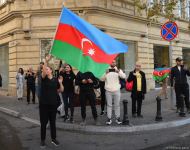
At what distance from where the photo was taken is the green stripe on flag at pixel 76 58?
8242 mm

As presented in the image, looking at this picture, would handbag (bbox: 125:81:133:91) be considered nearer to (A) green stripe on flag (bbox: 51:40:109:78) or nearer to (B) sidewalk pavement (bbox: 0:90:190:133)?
(B) sidewalk pavement (bbox: 0:90:190:133)

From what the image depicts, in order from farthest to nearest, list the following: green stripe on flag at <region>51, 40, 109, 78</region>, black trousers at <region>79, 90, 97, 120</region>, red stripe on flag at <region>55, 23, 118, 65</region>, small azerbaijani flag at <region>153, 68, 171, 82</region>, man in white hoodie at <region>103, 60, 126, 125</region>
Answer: small azerbaijani flag at <region>153, 68, 171, 82</region>, man in white hoodie at <region>103, 60, 126, 125</region>, black trousers at <region>79, 90, 97, 120</region>, red stripe on flag at <region>55, 23, 118, 65</region>, green stripe on flag at <region>51, 40, 109, 78</region>

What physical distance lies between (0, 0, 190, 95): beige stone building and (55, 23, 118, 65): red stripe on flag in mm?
8609

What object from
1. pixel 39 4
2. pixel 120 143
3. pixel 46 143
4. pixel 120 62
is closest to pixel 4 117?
pixel 46 143

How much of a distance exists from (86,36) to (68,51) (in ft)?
1.99

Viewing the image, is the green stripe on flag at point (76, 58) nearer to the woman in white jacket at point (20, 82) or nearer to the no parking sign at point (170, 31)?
the no parking sign at point (170, 31)

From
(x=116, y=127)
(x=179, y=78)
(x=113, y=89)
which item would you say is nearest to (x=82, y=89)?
(x=113, y=89)

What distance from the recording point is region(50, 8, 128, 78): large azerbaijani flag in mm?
8281

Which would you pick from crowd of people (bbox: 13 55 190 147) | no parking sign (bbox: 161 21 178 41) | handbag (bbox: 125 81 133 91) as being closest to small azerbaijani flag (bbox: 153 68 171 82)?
no parking sign (bbox: 161 21 178 41)

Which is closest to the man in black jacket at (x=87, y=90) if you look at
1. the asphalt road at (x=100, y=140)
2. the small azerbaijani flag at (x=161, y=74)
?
the asphalt road at (x=100, y=140)

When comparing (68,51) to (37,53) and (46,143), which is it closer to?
(46,143)

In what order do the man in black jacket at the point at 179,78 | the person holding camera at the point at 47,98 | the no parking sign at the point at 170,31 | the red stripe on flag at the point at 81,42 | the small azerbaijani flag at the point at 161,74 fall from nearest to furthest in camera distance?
the person holding camera at the point at 47,98, the red stripe on flag at the point at 81,42, the man in black jacket at the point at 179,78, the no parking sign at the point at 170,31, the small azerbaijani flag at the point at 161,74

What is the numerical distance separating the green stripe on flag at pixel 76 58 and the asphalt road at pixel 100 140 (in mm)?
1652

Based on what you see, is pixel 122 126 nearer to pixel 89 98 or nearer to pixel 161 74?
pixel 89 98
